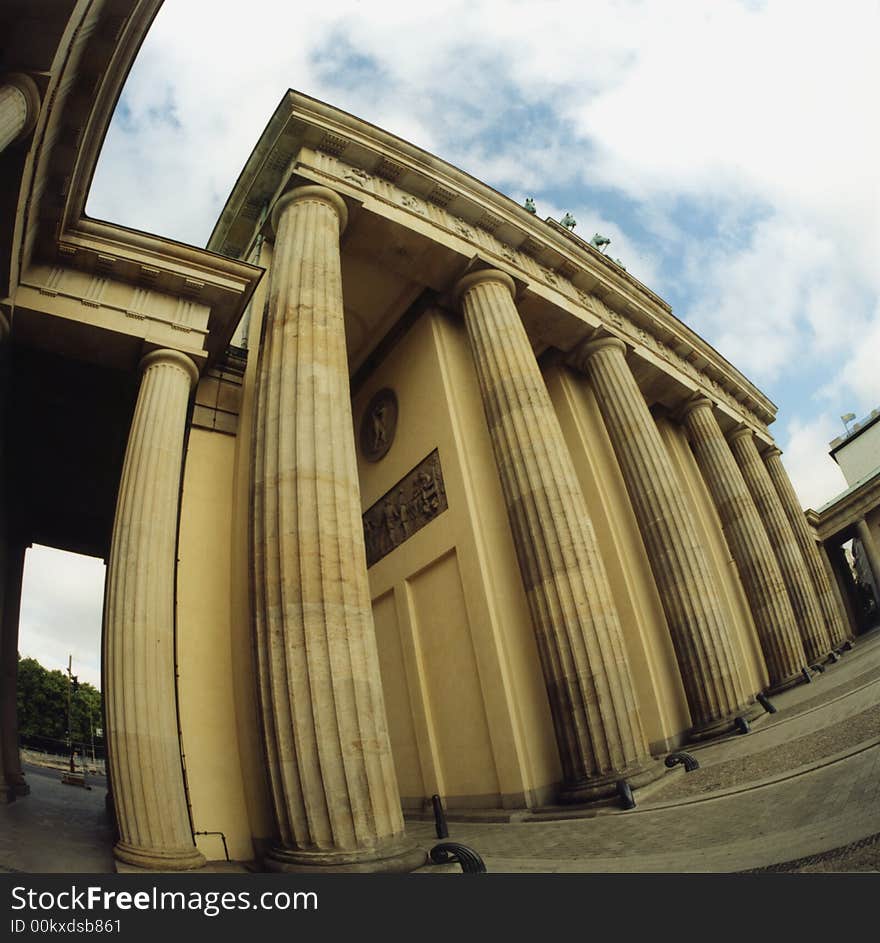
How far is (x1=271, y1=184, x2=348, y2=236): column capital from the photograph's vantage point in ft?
31.6

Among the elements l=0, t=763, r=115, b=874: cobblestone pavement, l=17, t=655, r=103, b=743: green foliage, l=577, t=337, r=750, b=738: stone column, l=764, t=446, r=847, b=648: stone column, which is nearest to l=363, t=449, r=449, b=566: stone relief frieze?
l=577, t=337, r=750, b=738: stone column

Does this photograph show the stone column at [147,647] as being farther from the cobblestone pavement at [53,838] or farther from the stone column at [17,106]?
the stone column at [17,106]

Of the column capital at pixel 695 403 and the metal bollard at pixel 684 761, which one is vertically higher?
the column capital at pixel 695 403

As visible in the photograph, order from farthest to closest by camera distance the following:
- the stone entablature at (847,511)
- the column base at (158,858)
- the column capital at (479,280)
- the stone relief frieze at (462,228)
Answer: the stone entablature at (847,511)
the stone relief frieze at (462,228)
the column capital at (479,280)
the column base at (158,858)

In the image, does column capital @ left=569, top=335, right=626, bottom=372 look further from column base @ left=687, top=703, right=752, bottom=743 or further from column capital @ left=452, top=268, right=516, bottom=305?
column base @ left=687, top=703, right=752, bottom=743

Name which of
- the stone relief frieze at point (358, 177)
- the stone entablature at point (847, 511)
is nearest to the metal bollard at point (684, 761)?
the stone relief frieze at point (358, 177)

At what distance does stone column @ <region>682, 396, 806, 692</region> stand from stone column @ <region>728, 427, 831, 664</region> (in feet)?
4.17

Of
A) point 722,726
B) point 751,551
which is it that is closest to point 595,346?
point 751,551

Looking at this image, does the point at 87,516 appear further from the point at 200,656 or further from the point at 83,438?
the point at 200,656

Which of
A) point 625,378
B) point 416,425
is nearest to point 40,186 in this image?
point 416,425

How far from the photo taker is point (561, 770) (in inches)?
327

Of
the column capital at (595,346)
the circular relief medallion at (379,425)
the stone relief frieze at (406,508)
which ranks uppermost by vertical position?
the column capital at (595,346)

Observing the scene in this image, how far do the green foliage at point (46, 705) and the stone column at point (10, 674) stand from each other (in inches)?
1112

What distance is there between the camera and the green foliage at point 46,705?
116 ft
